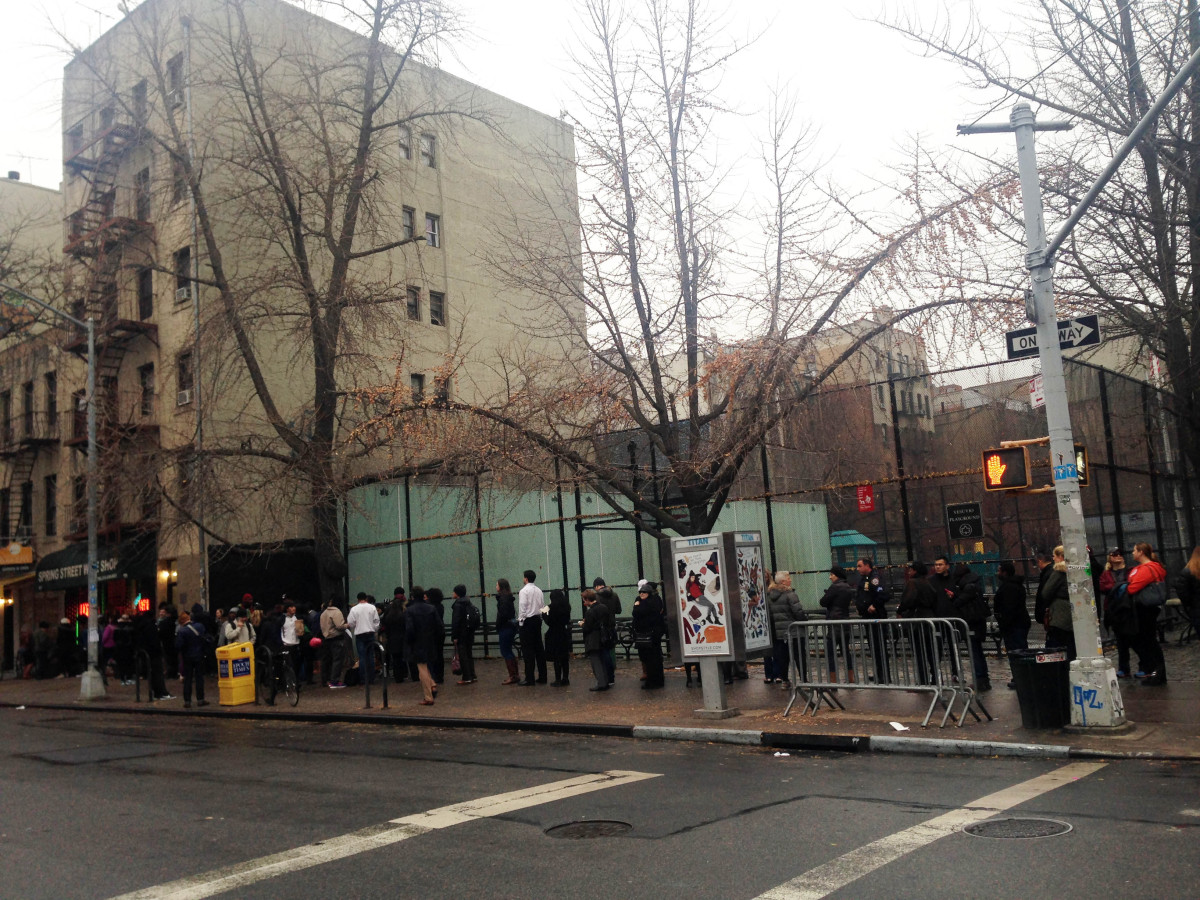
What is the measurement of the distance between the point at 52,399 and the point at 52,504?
361 centimetres

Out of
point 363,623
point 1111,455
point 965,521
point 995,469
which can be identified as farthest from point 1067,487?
point 363,623

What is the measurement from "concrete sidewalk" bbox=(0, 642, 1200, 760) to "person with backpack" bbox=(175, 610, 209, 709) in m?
0.38

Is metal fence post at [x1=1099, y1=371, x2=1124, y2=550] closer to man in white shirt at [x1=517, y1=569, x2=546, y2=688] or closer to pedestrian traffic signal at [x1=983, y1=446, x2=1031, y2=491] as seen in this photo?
pedestrian traffic signal at [x1=983, y1=446, x2=1031, y2=491]

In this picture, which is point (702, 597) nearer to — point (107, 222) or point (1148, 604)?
point (1148, 604)

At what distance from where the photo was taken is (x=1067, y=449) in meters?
10.5

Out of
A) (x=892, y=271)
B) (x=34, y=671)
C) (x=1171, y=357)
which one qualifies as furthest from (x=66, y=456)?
(x=1171, y=357)

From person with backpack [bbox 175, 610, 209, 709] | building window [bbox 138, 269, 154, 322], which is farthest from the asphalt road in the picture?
building window [bbox 138, 269, 154, 322]

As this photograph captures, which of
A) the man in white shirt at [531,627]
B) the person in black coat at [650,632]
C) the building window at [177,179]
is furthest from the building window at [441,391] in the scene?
the building window at [177,179]

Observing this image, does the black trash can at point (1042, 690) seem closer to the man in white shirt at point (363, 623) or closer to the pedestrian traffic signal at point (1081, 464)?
the pedestrian traffic signal at point (1081, 464)

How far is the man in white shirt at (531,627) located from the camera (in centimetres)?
1755

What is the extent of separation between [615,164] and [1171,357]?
30.5 feet

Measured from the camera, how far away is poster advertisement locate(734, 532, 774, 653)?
43.4 feet

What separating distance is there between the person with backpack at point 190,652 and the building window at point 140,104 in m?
12.5

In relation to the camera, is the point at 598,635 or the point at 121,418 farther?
the point at 121,418
